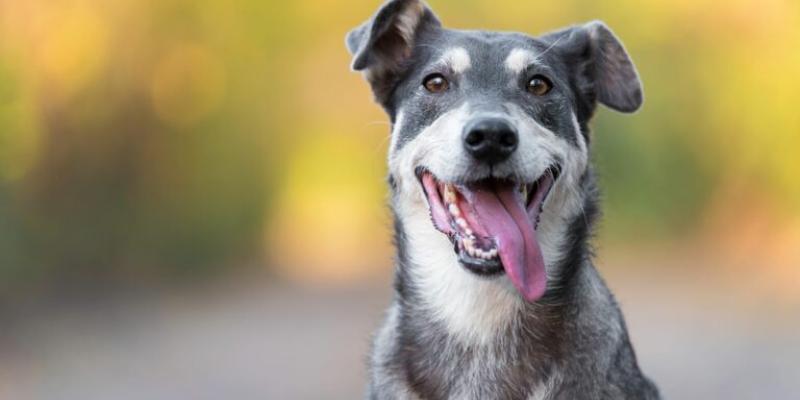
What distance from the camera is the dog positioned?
6.05 m

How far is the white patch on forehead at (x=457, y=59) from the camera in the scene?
6445 millimetres

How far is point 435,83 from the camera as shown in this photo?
257 inches

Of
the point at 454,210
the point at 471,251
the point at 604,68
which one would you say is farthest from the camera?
the point at 604,68

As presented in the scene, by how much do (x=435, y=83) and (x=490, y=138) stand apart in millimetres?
695

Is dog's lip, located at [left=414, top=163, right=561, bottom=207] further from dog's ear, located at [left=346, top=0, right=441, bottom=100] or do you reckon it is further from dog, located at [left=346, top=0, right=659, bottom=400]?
dog's ear, located at [left=346, top=0, right=441, bottom=100]

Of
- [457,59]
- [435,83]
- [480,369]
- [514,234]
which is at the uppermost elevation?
[457,59]

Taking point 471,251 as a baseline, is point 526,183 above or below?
above

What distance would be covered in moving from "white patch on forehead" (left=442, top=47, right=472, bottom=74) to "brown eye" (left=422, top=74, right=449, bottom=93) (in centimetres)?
8

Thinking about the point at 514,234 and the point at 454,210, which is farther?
the point at 454,210

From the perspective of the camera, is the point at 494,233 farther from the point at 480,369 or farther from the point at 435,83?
the point at 435,83

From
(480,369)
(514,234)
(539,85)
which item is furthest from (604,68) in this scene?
(480,369)

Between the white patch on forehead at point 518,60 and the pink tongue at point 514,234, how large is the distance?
24.0 inches

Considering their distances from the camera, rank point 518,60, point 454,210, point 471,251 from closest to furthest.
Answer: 1. point 471,251
2. point 454,210
3. point 518,60

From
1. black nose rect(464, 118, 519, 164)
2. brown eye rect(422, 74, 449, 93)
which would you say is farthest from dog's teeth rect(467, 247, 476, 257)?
brown eye rect(422, 74, 449, 93)
